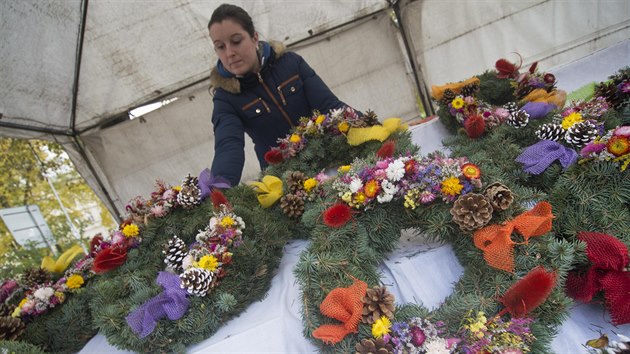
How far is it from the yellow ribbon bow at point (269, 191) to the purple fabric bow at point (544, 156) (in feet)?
2.71

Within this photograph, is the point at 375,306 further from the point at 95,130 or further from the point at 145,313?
the point at 95,130

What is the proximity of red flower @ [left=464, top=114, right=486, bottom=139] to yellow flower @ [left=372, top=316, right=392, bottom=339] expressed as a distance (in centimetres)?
93

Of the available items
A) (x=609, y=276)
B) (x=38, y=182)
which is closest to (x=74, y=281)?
(x=609, y=276)

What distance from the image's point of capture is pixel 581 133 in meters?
1.07

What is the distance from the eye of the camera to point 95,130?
120 inches

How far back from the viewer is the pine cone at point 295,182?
124 cm

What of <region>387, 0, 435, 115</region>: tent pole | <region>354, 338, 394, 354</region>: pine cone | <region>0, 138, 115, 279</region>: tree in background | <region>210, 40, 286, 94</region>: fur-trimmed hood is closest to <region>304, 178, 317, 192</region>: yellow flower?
<region>354, 338, 394, 354</region>: pine cone

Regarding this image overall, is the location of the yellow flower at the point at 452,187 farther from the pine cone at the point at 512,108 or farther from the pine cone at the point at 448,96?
the pine cone at the point at 448,96

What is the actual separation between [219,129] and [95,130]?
2103 millimetres

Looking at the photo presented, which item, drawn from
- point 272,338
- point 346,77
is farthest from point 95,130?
point 272,338

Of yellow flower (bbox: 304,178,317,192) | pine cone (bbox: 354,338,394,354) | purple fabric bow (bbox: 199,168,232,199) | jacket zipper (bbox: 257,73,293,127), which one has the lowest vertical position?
pine cone (bbox: 354,338,394,354)

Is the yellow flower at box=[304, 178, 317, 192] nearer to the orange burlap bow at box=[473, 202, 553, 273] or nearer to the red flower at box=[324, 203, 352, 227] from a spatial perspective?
the red flower at box=[324, 203, 352, 227]

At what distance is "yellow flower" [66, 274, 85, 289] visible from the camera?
119cm

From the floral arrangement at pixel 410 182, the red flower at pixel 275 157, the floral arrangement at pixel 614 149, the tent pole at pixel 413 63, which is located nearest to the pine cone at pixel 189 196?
the red flower at pixel 275 157
